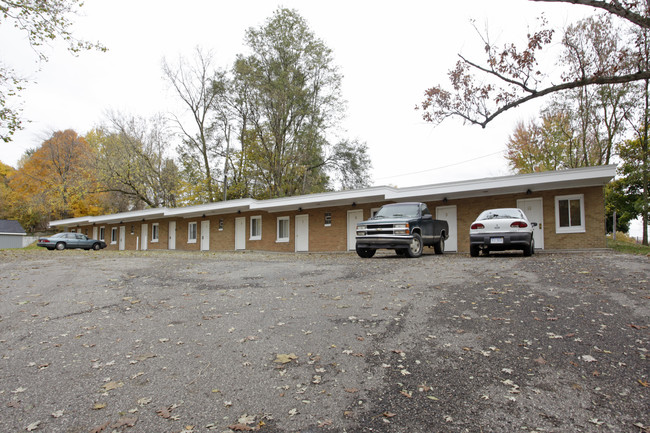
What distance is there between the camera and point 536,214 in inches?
641

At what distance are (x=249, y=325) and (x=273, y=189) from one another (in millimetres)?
26793

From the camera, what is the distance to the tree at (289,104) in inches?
1160

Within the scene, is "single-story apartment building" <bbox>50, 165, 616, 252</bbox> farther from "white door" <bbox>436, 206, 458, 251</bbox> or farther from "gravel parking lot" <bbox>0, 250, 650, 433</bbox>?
"gravel parking lot" <bbox>0, 250, 650, 433</bbox>

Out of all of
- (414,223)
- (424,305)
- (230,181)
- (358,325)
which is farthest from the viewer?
(230,181)

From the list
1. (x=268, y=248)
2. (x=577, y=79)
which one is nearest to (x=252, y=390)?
(x=577, y=79)

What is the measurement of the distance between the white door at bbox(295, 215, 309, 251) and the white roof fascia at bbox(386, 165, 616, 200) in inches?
250

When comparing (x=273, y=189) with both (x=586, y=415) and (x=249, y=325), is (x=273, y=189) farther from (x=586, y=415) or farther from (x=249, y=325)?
(x=586, y=415)

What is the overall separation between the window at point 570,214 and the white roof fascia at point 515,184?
0.55 meters

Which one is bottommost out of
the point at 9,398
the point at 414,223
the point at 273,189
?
the point at 9,398

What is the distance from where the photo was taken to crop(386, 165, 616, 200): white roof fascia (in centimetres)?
1408

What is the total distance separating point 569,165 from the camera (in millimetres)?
27875

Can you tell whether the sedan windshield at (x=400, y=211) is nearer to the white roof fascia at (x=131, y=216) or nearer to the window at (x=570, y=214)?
the window at (x=570, y=214)

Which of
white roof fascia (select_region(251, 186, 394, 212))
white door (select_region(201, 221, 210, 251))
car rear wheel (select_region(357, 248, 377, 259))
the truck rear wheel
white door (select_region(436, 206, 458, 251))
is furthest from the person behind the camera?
white door (select_region(201, 221, 210, 251))

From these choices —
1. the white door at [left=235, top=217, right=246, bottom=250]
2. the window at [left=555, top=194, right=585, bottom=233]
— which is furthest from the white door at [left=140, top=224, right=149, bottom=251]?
the window at [left=555, top=194, right=585, bottom=233]
